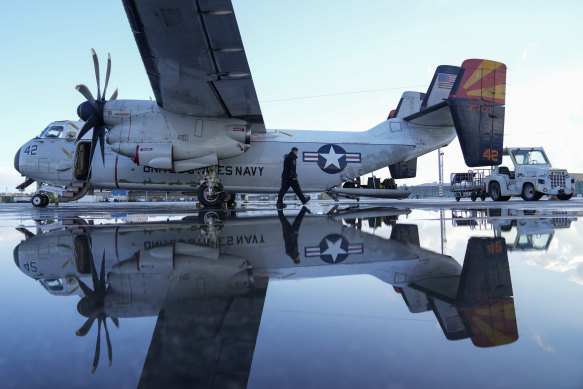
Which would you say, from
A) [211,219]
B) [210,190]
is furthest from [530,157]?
[211,219]

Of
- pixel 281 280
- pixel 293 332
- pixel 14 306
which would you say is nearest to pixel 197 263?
pixel 281 280

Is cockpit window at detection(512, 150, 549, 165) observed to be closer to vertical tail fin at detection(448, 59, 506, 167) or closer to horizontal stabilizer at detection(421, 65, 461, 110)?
horizontal stabilizer at detection(421, 65, 461, 110)

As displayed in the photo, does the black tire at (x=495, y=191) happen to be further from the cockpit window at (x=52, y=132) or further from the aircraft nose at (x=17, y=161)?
the aircraft nose at (x=17, y=161)

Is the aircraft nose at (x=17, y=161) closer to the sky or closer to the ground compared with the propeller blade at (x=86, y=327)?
closer to the sky

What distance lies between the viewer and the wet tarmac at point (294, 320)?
0.68 metres

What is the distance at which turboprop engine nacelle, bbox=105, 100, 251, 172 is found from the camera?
27.1 feet

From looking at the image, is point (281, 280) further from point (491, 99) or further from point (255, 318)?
point (491, 99)

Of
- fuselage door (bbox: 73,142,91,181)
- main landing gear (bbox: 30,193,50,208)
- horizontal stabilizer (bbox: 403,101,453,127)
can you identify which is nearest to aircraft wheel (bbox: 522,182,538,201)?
horizontal stabilizer (bbox: 403,101,453,127)

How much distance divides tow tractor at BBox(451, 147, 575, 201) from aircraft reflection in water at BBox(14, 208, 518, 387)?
1487 cm

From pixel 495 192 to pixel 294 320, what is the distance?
17.0 meters

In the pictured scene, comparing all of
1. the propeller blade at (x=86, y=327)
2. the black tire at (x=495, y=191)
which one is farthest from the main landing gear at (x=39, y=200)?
the black tire at (x=495, y=191)

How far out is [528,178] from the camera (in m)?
14.6

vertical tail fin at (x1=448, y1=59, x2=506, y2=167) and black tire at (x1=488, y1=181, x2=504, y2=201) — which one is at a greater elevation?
vertical tail fin at (x1=448, y1=59, x2=506, y2=167)

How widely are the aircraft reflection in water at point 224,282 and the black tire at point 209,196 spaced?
20.6ft
